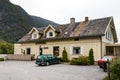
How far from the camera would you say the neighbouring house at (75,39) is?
29297 millimetres

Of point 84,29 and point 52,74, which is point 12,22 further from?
point 52,74

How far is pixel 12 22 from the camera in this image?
3551 inches

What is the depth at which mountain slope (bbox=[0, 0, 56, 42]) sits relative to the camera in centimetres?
8069

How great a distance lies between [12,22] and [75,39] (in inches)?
2500

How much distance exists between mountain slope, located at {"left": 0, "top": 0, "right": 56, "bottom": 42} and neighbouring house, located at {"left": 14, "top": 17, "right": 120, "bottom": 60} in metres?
42.0

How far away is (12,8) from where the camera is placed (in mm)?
103375

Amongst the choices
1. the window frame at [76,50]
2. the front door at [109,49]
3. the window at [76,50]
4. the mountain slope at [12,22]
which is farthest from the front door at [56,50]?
the mountain slope at [12,22]

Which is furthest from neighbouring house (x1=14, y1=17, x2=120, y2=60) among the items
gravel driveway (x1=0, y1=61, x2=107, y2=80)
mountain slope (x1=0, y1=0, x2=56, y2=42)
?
mountain slope (x1=0, y1=0, x2=56, y2=42)

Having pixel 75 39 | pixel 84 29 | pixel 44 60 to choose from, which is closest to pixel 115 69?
pixel 44 60

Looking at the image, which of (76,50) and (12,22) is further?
(12,22)

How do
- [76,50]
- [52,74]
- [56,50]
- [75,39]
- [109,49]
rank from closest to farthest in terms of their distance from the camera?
[52,74] < [109,49] < [75,39] < [76,50] < [56,50]

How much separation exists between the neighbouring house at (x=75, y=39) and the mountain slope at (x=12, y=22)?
42.0 meters

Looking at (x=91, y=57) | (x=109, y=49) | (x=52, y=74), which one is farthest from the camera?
(x=109, y=49)

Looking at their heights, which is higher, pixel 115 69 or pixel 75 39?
pixel 75 39
